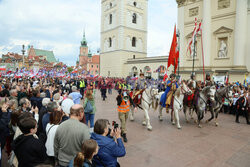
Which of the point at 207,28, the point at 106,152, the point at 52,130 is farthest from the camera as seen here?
the point at 207,28

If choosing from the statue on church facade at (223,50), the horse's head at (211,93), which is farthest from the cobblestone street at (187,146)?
the statue on church facade at (223,50)

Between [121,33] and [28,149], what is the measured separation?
37436 mm

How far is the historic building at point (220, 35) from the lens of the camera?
57.3 feet

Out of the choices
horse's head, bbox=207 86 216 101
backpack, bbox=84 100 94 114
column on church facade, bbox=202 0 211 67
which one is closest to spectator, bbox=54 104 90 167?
backpack, bbox=84 100 94 114

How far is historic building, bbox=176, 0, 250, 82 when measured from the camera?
57.3ft

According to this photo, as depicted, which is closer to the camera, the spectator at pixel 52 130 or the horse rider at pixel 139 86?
the spectator at pixel 52 130

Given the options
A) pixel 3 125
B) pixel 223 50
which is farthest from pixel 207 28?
pixel 3 125

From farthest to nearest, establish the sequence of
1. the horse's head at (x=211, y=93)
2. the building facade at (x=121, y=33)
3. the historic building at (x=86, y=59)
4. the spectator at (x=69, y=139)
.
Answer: the historic building at (x=86, y=59) → the building facade at (x=121, y=33) → the horse's head at (x=211, y=93) → the spectator at (x=69, y=139)

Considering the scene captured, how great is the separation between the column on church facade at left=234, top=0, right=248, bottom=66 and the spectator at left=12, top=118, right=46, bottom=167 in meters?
20.8

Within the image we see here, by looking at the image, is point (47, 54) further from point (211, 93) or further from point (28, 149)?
point (28, 149)

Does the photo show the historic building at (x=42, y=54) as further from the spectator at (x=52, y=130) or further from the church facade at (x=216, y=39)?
the spectator at (x=52, y=130)

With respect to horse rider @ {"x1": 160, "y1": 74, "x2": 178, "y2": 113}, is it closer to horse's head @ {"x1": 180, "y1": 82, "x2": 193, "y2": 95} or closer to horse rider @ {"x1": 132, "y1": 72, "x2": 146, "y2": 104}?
horse's head @ {"x1": 180, "y1": 82, "x2": 193, "y2": 95}

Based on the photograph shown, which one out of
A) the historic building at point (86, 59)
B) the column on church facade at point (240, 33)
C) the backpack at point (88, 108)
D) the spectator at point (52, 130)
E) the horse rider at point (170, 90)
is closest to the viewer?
the spectator at point (52, 130)

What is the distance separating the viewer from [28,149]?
2357 millimetres
